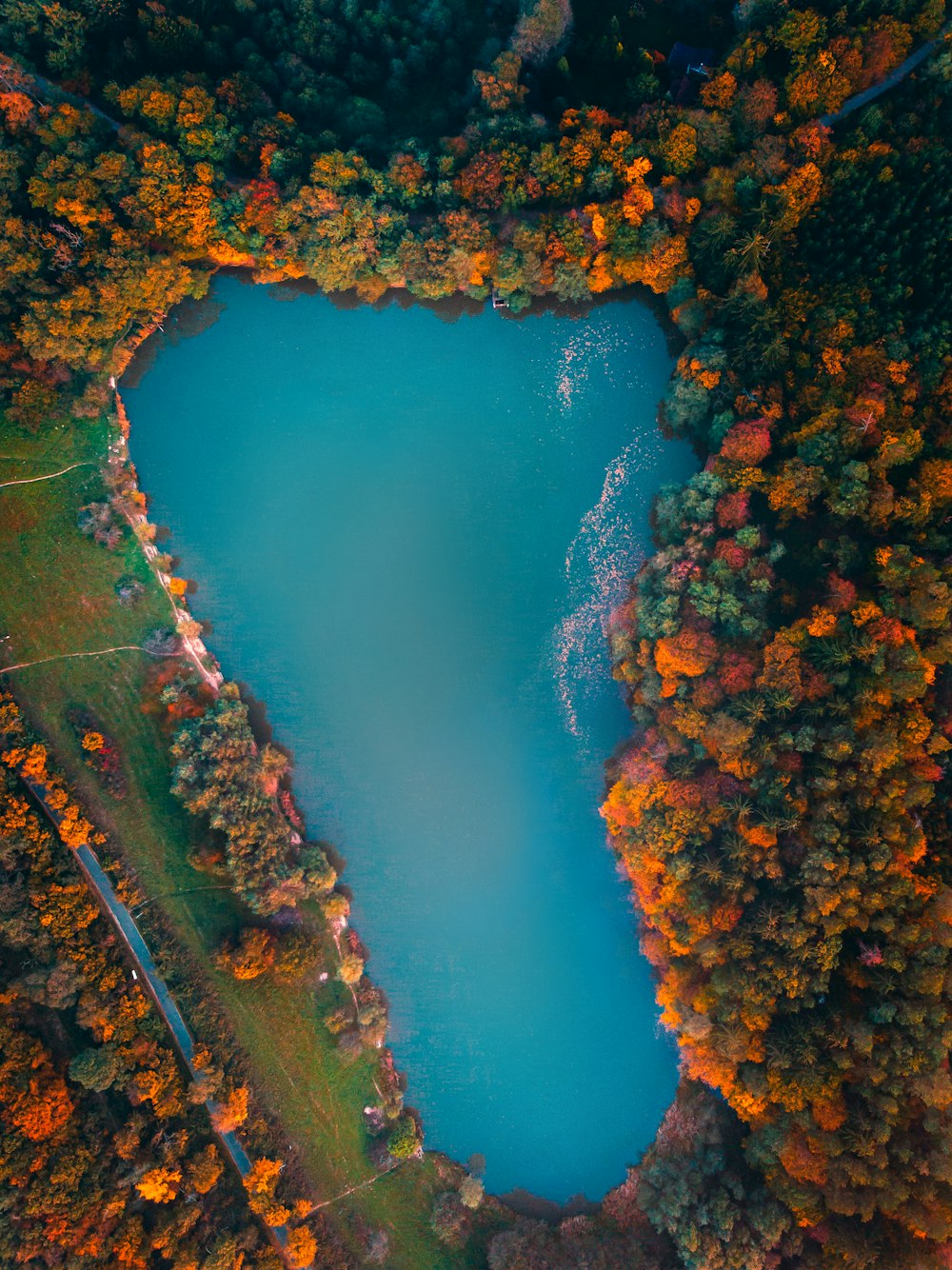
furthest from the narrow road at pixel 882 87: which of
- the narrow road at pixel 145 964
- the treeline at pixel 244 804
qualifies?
the narrow road at pixel 145 964

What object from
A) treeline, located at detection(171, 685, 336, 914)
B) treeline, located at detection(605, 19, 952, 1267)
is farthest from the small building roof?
treeline, located at detection(171, 685, 336, 914)

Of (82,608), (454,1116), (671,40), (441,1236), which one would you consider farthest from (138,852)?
(671,40)

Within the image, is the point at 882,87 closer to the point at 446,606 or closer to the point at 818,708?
the point at 818,708

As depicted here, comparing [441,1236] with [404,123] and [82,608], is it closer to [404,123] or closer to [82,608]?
[82,608]

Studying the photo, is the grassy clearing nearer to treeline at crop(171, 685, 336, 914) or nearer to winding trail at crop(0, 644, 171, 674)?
winding trail at crop(0, 644, 171, 674)

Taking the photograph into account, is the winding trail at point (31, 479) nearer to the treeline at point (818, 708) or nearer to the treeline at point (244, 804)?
the treeline at point (244, 804)
